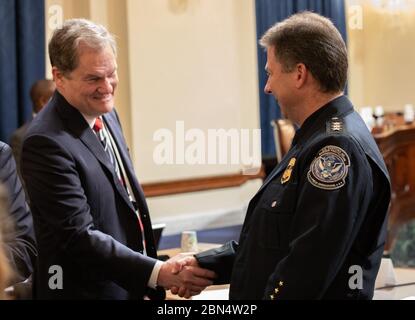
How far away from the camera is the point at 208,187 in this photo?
7.41 meters

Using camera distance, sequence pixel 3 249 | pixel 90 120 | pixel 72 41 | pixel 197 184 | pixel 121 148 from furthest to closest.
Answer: pixel 197 184
pixel 121 148
pixel 90 120
pixel 72 41
pixel 3 249

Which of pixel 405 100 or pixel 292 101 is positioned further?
pixel 405 100

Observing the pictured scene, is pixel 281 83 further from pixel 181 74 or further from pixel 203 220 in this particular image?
pixel 203 220

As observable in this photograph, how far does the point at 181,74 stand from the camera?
7.07 meters

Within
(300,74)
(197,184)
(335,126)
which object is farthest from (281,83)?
(197,184)

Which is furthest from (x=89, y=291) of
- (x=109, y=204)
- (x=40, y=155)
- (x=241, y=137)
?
(x=241, y=137)

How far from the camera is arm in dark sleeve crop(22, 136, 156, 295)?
7.04 ft

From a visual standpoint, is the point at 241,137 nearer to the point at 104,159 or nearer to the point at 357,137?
the point at 104,159

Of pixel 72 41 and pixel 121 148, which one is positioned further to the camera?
pixel 121 148

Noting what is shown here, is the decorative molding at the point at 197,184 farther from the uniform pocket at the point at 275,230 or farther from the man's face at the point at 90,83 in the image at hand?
the uniform pocket at the point at 275,230

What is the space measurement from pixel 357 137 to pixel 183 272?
0.79 metres

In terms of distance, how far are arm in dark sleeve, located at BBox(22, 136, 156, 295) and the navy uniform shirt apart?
0.46m

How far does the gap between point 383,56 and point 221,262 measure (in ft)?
27.3

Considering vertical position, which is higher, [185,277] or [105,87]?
[105,87]
